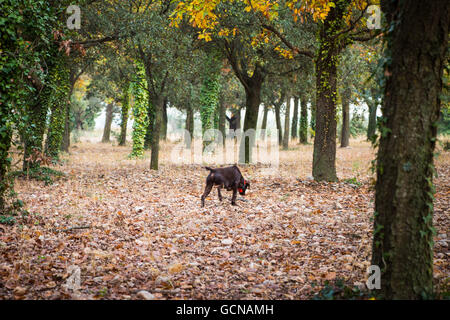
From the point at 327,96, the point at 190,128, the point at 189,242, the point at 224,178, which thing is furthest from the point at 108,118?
the point at 189,242

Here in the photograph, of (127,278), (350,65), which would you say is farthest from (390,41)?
(350,65)

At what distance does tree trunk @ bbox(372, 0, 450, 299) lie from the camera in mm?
3246

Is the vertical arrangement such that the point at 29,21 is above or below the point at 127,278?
above

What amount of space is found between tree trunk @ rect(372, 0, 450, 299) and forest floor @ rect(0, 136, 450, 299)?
0.62 metres

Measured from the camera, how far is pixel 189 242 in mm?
6496

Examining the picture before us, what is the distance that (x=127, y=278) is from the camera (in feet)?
15.5

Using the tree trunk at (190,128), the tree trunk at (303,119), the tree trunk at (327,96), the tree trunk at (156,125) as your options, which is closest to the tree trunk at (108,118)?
the tree trunk at (190,128)

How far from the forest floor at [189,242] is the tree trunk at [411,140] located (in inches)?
24.3

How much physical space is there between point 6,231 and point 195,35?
13.3 metres

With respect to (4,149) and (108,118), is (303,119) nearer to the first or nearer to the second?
(108,118)

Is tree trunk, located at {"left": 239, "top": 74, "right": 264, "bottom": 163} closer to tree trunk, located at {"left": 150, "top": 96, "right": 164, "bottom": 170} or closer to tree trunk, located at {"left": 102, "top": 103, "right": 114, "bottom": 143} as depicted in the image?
tree trunk, located at {"left": 150, "top": 96, "right": 164, "bottom": 170}

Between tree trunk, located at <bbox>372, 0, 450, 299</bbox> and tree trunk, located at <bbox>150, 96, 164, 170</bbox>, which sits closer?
tree trunk, located at <bbox>372, 0, 450, 299</bbox>

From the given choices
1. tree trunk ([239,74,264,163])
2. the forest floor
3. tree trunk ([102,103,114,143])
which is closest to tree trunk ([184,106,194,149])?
tree trunk ([102,103,114,143])
